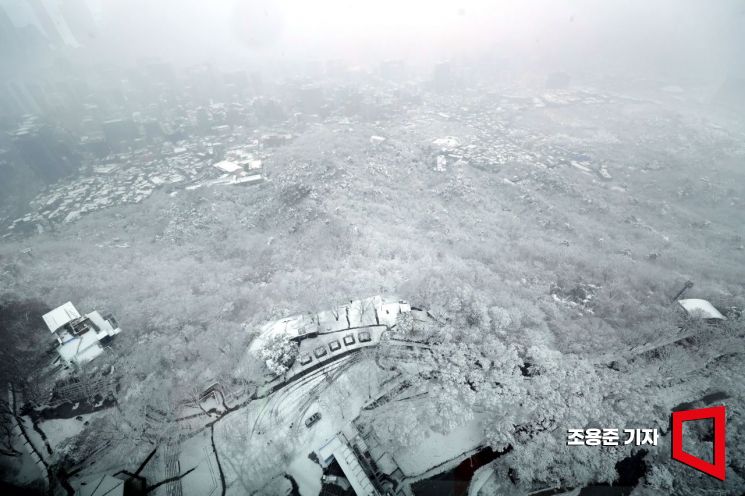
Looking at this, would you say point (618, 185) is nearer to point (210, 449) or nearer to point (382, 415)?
point (382, 415)

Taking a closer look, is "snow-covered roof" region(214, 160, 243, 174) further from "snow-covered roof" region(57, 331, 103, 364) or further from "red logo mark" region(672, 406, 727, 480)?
"red logo mark" region(672, 406, 727, 480)

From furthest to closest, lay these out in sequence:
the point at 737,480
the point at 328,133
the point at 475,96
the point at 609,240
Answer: the point at 475,96, the point at 328,133, the point at 609,240, the point at 737,480

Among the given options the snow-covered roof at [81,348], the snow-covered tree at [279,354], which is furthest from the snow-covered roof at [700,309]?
the snow-covered roof at [81,348]

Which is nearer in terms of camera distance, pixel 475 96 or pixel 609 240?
pixel 609 240

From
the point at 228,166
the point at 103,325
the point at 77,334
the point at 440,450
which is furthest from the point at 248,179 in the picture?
the point at 440,450

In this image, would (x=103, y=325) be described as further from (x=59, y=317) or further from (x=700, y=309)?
(x=700, y=309)

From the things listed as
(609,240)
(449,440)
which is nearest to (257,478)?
(449,440)

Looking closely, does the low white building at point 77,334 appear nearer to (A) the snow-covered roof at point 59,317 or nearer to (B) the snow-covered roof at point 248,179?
(A) the snow-covered roof at point 59,317
